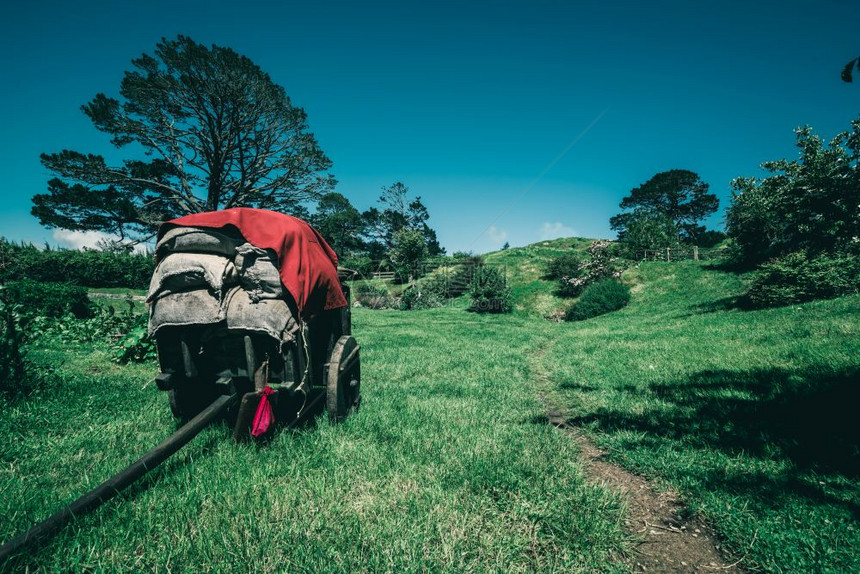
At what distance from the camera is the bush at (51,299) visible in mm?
10305

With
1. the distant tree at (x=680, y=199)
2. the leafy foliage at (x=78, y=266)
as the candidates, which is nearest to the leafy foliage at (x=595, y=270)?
the leafy foliage at (x=78, y=266)

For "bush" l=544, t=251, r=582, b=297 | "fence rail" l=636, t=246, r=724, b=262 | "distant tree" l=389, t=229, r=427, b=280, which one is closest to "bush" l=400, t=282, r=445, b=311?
"bush" l=544, t=251, r=582, b=297

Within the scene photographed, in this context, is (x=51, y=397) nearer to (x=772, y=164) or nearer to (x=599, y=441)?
(x=599, y=441)

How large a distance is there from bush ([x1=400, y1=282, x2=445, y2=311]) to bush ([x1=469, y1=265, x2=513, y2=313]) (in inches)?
226

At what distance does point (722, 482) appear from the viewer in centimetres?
310

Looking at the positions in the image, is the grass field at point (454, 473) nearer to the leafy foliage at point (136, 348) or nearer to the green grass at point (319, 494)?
the green grass at point (319, 494)

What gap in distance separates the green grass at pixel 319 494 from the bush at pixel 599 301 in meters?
17.7

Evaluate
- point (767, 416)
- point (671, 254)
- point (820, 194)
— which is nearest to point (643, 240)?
point (671, 254)

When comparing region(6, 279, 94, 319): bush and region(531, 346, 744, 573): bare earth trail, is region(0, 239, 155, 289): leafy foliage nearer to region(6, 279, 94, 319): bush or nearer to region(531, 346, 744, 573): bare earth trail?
region(6, 279, 94, 319): bush

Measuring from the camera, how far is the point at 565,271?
27.8 metres

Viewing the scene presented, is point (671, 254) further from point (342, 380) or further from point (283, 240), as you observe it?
point (283, 240)

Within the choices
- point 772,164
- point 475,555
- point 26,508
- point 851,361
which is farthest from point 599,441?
point 772,164

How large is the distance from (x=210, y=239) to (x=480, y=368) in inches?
243

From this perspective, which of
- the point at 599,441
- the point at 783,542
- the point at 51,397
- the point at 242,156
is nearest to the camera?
the point at 783,542
